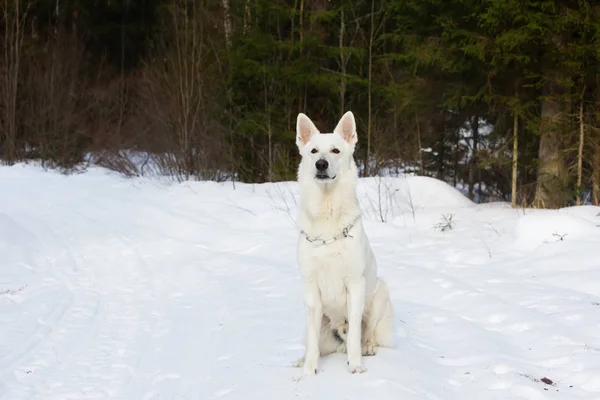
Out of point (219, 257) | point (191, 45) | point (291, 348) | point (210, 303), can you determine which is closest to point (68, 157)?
point (191, 45)

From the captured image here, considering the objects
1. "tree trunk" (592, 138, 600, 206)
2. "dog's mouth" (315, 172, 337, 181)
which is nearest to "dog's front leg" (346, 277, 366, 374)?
"dog's mouth" (315, 172, 337, 181)

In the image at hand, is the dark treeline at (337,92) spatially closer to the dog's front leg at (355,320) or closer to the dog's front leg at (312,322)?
the dog's front leg at (355,320)

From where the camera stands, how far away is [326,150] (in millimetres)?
3736

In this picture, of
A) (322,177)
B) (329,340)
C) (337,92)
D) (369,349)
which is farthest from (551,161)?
(322,177)

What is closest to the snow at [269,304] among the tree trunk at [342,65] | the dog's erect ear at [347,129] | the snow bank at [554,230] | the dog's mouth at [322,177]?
the snow bank at [554,230]

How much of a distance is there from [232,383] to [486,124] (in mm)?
12921

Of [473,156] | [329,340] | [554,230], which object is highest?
[473,156]

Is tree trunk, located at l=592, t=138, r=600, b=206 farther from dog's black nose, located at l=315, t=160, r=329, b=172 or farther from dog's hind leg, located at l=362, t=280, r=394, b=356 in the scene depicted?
dog's black nose, located at l=315, t=160, r=329, b=172

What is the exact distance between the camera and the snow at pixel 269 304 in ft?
12.1

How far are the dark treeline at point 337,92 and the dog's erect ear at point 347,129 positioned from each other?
6666 millimetres

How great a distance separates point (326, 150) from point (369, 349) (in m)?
1.52

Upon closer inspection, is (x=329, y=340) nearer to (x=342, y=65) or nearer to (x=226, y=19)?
(x=342, y=65)

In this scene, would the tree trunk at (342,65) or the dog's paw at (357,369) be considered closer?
the dog's paw at (357,369)

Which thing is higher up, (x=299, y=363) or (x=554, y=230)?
(x=554, y=230)
